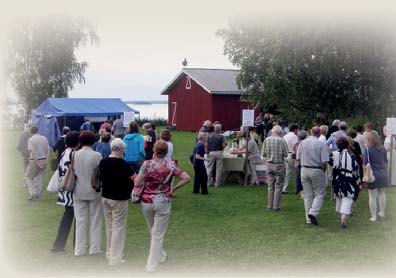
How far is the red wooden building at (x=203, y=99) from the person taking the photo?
117 feet

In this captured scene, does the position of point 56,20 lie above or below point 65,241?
above

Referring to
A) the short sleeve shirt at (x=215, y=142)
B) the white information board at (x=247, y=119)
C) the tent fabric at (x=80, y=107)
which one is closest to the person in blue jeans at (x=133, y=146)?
the short sleeve shirt at (x=215, y=142)

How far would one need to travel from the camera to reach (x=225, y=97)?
3591 cm

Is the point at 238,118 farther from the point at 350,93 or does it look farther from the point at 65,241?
the point at 65,241

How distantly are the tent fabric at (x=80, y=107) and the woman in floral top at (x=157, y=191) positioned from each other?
17214mm

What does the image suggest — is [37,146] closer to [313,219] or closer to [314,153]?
[314,153]

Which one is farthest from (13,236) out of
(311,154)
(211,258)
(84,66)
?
(84,66)

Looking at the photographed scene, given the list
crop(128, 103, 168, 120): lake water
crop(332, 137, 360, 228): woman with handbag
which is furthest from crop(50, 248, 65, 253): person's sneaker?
crop(128, 103, 168, 120): lake water

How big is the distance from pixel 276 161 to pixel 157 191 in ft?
13.8

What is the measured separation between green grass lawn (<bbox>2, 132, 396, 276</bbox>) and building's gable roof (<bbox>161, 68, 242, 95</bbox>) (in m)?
24.3

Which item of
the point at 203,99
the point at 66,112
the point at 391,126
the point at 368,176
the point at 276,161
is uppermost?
the point at 203,99

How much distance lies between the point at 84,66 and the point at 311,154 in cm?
3370

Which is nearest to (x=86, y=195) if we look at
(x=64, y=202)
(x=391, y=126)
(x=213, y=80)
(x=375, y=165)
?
(x=64, y=202)

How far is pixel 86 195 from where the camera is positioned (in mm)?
7195
